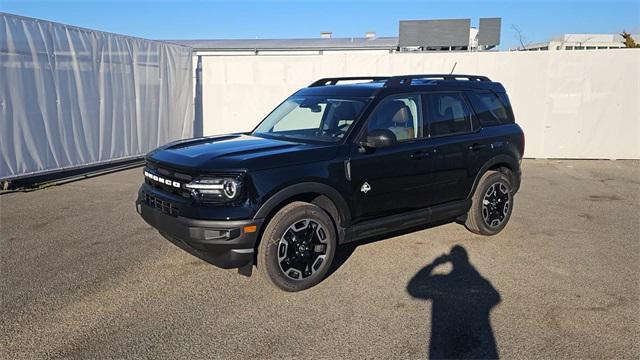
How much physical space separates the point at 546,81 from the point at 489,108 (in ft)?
23.7

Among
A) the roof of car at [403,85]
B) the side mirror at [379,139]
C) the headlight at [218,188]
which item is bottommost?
the headlight at [218,188]

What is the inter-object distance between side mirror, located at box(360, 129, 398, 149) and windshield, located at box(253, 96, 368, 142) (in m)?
0.25

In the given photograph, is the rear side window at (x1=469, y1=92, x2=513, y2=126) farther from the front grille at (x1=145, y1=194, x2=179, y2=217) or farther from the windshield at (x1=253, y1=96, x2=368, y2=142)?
the front grille at (x1=145, y1=194, x2=179, y2=217)

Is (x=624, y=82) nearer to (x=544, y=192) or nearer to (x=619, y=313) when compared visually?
(x=544, y=192)

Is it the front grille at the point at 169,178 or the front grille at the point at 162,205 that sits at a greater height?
the front grille at the point at 169,178

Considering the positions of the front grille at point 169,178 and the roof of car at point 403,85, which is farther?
the roof of car at point 403,85

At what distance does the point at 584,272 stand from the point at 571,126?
856 cm

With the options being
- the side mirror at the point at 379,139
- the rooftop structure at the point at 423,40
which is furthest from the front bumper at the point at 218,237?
the rooftop structure at the point at 423,40

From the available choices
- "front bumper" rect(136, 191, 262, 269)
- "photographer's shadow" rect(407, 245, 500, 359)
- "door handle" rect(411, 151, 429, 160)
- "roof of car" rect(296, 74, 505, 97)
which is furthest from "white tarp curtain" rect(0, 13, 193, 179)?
"photographer's shadow" rect(407, 245, 500, 359)

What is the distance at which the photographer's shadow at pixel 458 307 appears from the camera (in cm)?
318

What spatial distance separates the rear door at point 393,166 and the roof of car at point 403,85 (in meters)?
0.12

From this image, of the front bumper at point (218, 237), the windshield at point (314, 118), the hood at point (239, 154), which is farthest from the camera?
the windshield at point (314, 118)

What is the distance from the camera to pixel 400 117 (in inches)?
188

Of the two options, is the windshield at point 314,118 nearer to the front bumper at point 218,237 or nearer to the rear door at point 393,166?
the rear door at point 393,166
